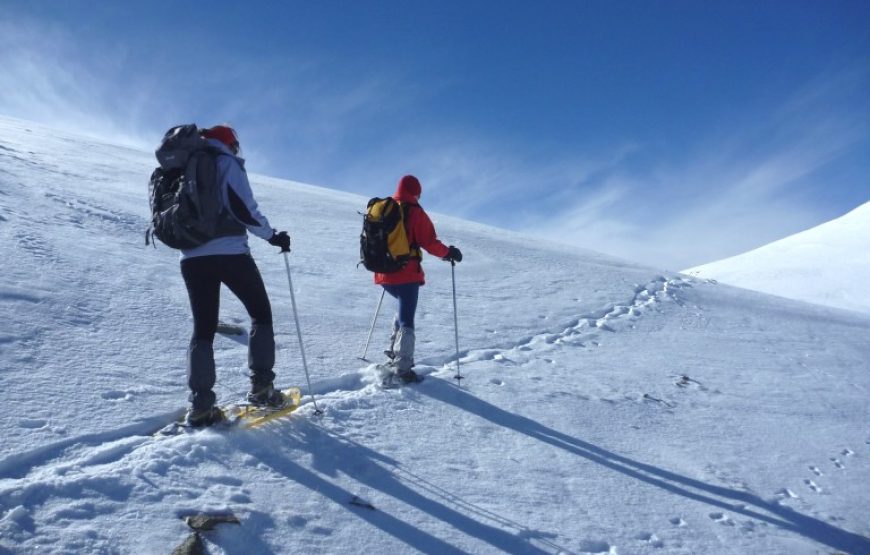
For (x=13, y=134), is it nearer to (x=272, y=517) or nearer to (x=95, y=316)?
(x=95, y=316)

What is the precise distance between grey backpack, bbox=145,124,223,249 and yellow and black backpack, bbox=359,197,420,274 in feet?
5.29

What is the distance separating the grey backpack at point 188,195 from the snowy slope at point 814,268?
26409mm

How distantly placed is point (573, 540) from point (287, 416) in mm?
2068

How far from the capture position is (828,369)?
7.20 metres

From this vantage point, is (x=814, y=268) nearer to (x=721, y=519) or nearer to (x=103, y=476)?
(x=721, y=519)

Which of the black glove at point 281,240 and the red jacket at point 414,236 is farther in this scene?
the red jacket at point 414,236

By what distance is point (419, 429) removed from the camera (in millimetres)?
4141

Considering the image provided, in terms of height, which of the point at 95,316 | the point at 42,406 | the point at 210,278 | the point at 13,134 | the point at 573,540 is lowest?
the point at 573,540

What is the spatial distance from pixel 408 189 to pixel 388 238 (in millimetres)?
482

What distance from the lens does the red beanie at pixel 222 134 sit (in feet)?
11.9

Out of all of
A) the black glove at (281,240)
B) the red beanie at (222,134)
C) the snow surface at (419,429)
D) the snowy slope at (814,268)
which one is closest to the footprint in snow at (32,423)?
the snow surface at (419,429)

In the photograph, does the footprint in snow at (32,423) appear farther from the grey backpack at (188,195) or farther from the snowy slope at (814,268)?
the snowy slope at (814,268)

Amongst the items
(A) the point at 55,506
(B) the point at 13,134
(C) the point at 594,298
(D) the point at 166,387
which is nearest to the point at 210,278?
(D) the point at 166,387

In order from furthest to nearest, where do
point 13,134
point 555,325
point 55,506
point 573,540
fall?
point 13,134
point 555,325
point 573,540
point 55,506
